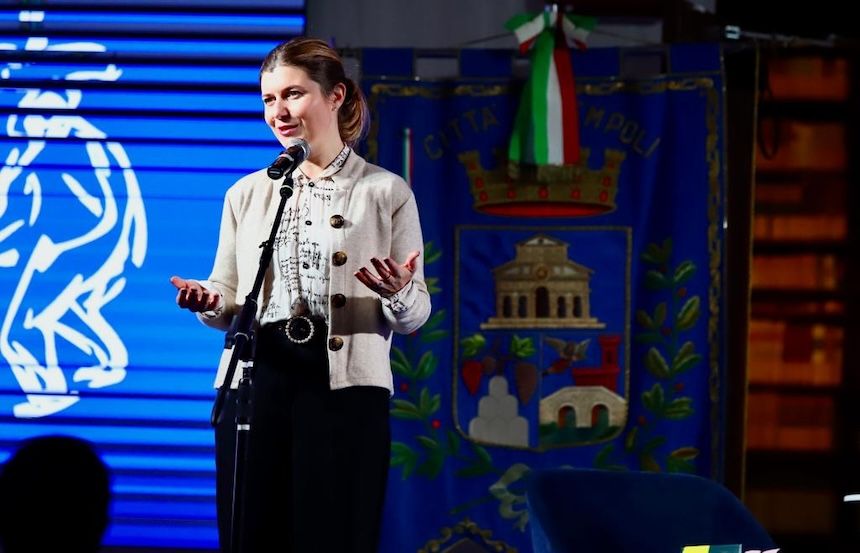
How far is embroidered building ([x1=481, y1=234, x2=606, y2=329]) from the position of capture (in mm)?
4152

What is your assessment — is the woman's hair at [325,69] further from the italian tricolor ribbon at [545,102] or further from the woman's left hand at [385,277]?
the italian tricolor ribbon at [545,102]

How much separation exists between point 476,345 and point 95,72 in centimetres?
182

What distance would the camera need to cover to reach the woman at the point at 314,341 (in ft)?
8.23

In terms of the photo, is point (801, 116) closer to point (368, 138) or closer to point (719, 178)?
point (719, 178)

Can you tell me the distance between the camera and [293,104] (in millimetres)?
2592

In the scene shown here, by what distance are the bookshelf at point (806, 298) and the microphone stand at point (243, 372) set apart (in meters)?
2.68

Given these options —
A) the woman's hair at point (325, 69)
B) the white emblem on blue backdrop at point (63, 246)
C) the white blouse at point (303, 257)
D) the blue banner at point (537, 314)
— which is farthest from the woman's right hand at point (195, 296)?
the white emblem on blue backdrop at point (63, 246)

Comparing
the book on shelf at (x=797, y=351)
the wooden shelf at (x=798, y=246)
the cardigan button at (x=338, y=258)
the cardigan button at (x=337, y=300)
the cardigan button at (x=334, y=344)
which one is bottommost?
the book on shelf at (x=797, y=351)

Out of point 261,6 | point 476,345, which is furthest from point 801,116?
point 261,6

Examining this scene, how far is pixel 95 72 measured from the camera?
4574 millimetres

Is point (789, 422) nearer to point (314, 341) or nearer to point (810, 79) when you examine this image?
point (810, 79)

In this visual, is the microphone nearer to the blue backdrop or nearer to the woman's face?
the woman's face

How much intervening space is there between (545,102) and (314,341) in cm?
178

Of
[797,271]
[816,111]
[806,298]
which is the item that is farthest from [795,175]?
[806,298]
